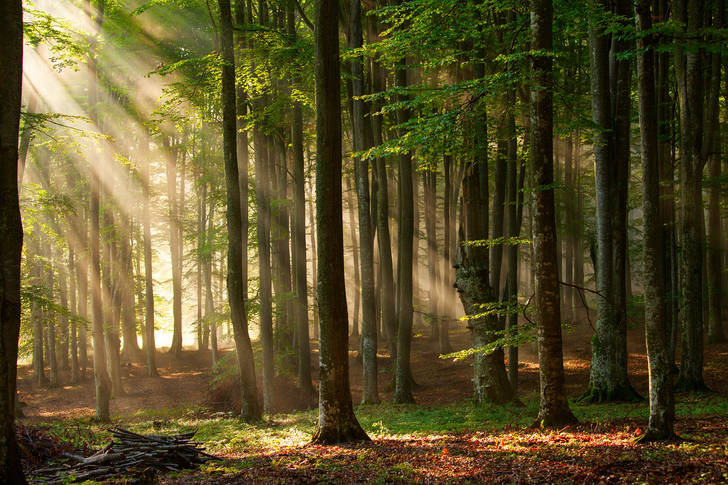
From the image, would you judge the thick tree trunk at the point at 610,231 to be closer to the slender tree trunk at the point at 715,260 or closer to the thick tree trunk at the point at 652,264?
the thick tree trunk at the point at 652,264

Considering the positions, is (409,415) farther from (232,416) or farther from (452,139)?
(452,139)

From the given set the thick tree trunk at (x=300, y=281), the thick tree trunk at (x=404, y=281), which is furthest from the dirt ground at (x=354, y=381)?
the thick tree trunk at (x=404, y=281)

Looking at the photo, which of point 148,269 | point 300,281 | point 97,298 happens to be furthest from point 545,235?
point 148,269

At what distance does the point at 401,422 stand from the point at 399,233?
632cm

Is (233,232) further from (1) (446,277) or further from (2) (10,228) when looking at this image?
(1) (446,277)

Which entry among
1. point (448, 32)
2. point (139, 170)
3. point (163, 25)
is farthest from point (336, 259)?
point (139, 170)

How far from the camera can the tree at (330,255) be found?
8.84 metres

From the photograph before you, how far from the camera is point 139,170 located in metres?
24.3

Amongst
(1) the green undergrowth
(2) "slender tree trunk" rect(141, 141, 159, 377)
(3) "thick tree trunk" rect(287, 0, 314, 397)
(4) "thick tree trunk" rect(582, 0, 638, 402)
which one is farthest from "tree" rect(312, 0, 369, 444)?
(2) "slender tree trunk" rect(141, 141, 159, 377)

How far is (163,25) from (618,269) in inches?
694

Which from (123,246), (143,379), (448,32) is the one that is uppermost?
(448,32)

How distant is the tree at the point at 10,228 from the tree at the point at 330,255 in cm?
431

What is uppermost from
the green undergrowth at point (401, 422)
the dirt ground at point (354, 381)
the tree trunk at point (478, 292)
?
the tree trunk at point (478, 292)

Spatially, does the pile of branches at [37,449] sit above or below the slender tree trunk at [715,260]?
below
